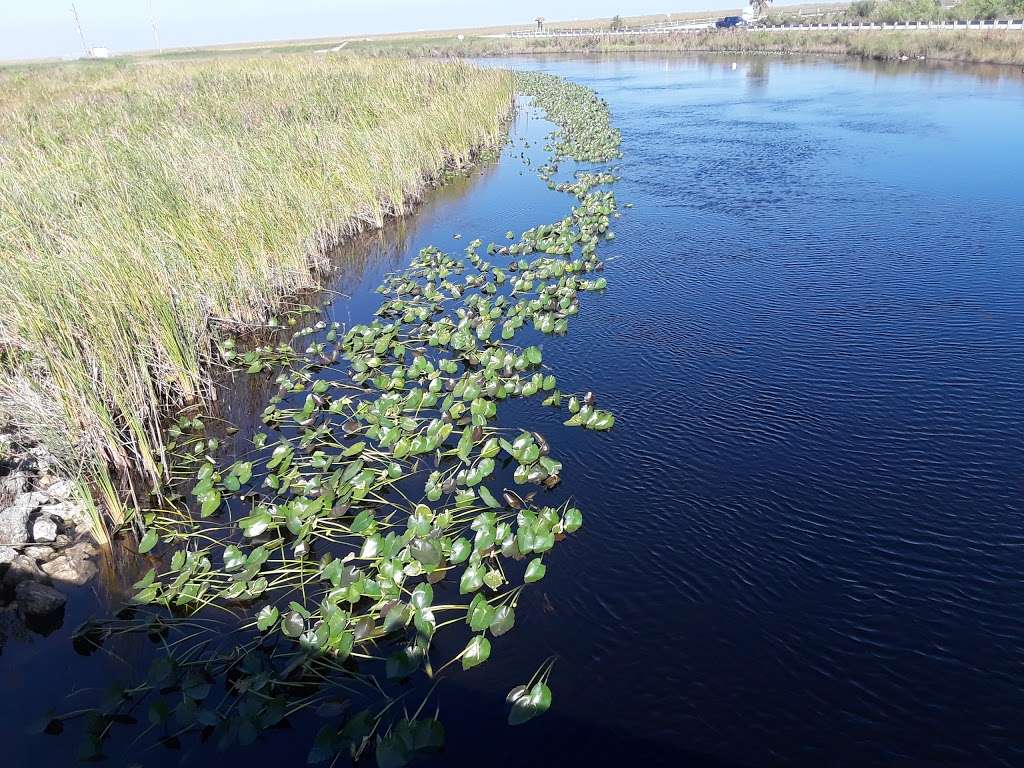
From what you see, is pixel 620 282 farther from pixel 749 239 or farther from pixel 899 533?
pixel 899 533

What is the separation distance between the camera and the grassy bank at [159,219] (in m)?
5.36

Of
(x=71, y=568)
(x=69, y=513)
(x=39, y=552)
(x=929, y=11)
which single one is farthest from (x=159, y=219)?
(x=929, y=11)

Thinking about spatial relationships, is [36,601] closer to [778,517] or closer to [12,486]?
[12,486]

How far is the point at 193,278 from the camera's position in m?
7.62

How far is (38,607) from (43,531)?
0.66 meters

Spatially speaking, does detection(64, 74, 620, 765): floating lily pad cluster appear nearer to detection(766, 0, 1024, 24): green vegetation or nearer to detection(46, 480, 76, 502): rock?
detection(46, 480, 76, 502): rock

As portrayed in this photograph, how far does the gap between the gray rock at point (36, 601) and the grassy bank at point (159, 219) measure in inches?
35.7

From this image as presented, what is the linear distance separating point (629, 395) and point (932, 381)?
3001 mm

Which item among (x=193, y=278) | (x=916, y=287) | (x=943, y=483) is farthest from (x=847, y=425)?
(x=193, y=278)

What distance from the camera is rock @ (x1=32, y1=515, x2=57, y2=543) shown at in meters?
4.92

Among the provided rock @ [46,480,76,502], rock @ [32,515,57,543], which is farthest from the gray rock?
rock @ [46,480,76,502]

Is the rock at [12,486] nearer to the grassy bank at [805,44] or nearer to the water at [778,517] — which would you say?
the water at [778,517]

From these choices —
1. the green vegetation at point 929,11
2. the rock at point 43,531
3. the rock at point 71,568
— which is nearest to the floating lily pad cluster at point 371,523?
the rock at point 71,568

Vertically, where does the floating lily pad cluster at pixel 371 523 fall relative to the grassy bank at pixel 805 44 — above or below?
below
